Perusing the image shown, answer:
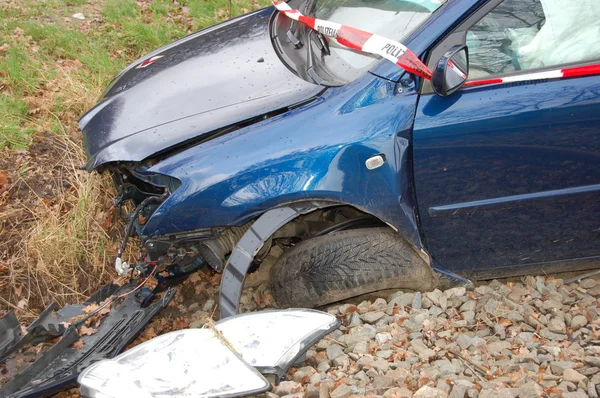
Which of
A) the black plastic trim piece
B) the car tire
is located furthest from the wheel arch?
the car tire

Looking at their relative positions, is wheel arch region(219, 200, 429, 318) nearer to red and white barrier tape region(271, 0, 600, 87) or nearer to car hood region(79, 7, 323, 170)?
car hood region(79, 7, 323, 170)

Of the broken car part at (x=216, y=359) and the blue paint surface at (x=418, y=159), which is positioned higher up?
the blue paint surface at (x=418, y=159)

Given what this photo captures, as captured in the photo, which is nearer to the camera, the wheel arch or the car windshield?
the wheel arch

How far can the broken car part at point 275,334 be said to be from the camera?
2926mm

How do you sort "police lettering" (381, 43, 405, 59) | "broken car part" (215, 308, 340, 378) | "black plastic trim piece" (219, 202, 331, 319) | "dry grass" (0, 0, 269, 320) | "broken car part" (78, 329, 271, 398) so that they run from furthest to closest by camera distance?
1. "dry grass" (0, 0, 269, 320)
2. "black plastic trim piece" (219, 202, 331, 319)
3. "police lettering" (381, 43, 405, 59)
4. "broken car part" (215, 308, 340, 378)
5. "broken car part" (78, 329, 271, 398)

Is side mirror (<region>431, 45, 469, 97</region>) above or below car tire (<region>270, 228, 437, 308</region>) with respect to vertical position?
above

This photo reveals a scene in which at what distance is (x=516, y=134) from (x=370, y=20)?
1.08 meters

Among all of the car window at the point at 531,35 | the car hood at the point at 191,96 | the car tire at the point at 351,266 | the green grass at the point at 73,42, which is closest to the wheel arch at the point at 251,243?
the car tire at the point at 351,266

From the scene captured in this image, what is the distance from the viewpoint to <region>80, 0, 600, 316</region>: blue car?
118 inches

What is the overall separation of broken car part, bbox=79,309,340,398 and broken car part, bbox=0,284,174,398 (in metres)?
0.28

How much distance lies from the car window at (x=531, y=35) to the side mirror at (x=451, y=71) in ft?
0.62

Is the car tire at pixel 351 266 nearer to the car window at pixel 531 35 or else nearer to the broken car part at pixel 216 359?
the broken car part at pixel 216 359

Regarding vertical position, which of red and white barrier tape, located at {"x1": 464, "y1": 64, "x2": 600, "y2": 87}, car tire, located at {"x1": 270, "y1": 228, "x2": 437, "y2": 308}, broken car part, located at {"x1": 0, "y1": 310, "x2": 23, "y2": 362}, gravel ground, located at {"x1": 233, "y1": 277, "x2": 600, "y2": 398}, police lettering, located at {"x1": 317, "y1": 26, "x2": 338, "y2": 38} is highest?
police lettering, located at {"x1": 317, "y1": 26, "x2": 338, "y2": 38}

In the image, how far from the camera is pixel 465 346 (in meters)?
3.10
